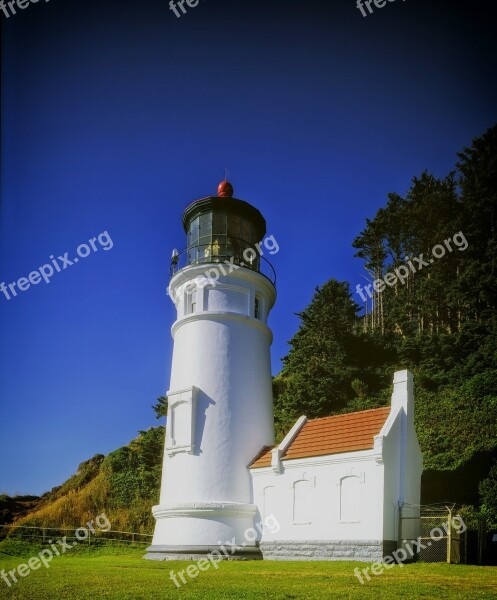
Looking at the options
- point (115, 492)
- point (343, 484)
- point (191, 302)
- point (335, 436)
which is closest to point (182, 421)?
point (191, 302)

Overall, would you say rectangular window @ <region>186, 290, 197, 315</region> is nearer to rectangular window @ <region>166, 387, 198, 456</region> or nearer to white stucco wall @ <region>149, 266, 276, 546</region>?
white stucco wall @ <region>149, 266, 276, 546</region>

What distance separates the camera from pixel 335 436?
15820mm

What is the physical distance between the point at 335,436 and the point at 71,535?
12704 millimetres

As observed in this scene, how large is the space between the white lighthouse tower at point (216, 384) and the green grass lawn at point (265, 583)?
8.69ft

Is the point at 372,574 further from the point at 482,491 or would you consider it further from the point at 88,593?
the point at 482,491

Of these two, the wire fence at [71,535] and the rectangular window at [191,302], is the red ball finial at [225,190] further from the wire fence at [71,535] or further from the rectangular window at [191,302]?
the wire fence at [71,535]

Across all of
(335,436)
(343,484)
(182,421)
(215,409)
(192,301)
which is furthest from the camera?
(192,301)

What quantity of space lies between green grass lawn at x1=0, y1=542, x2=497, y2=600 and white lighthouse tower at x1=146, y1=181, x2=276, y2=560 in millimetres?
2650

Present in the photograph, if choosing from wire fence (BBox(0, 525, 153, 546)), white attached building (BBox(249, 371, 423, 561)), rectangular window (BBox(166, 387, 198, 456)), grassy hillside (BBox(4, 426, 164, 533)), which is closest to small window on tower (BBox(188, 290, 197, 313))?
rectangular window (BBox(166, 387, 198, 456))

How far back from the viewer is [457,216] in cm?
2206

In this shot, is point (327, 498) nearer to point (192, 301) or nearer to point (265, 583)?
point (265, 583)

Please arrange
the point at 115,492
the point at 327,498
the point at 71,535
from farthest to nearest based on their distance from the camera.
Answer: the point at 115,492 < the point at 71,535 < the point at 327,498

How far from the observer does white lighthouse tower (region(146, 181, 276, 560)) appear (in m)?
16.4

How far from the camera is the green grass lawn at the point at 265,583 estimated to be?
826 centimetres
